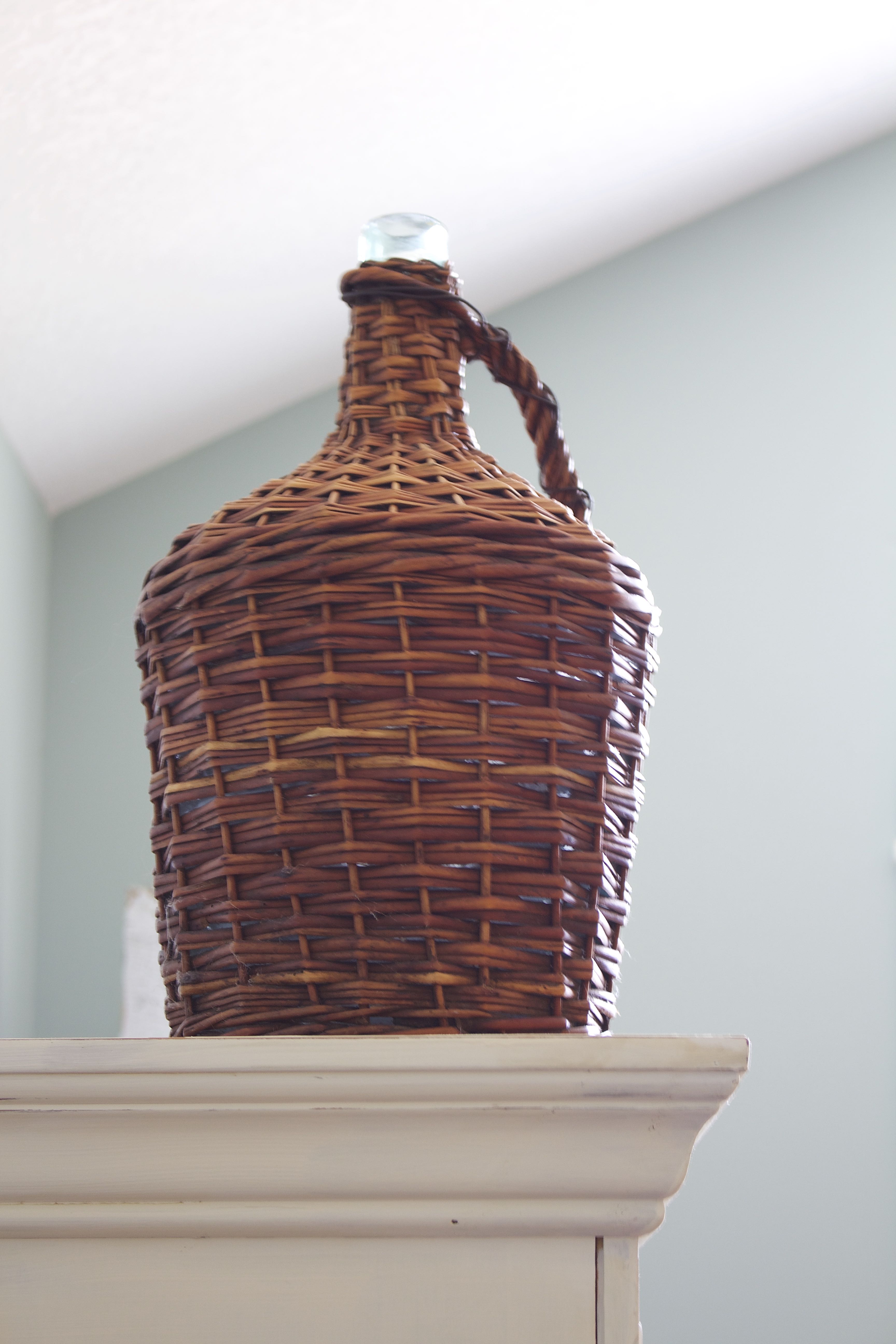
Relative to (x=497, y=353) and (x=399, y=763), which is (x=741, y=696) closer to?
(x=497, y=353)

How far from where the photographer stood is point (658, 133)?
1.57m

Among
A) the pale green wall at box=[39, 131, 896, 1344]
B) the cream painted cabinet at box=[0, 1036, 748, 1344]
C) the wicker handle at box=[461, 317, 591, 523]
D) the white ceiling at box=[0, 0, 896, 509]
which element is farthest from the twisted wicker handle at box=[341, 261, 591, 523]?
the pale green wall at box=[39, 131, 896, 1344]

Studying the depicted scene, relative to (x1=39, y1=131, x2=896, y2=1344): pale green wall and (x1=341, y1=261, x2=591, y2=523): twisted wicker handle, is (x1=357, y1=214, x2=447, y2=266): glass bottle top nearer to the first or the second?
(x1=341, y1=261, x2=591, y2=523): twisted wicker handle

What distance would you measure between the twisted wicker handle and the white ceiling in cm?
42

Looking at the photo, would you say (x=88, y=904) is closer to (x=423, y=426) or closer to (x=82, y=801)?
(x=82, y=801)

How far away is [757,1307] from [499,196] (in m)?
1.52

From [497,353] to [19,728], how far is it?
102 centimetres

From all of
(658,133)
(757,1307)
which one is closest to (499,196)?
(658,133)

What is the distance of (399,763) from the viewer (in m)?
0.47

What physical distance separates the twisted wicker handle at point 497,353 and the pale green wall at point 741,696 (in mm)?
1062

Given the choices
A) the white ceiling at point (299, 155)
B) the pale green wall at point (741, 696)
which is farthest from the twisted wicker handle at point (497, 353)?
the pale green wall at point (741, 696)

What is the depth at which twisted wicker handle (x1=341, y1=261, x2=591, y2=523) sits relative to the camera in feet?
1.97

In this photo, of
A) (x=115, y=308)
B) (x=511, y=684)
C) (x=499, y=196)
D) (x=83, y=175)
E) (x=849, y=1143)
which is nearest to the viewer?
(x=511, y=684)

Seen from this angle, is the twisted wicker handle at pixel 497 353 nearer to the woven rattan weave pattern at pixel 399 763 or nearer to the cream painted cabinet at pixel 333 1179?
the woven rattan weave pattern at pixel 399 763
